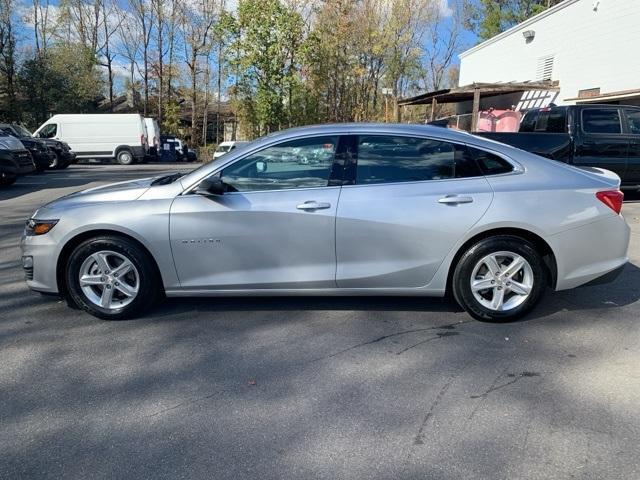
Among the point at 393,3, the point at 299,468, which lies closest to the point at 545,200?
the point at 299,468

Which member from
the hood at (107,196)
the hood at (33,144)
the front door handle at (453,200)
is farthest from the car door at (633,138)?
the hood at (33,144)

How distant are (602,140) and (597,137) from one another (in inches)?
5.0

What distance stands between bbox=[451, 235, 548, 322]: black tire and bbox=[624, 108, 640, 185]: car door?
24.3ft

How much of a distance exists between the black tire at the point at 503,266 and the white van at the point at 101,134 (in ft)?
83.2

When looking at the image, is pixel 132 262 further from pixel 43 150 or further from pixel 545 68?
pixel 545 68

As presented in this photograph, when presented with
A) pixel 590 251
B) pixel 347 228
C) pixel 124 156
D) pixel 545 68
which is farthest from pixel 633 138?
pixel 124 156

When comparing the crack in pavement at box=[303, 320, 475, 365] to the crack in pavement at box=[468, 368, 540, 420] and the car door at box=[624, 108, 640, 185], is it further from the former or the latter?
the car door at box=[624, 108, 640, 185]

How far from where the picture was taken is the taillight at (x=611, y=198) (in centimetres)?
411

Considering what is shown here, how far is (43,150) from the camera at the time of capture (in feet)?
60.3

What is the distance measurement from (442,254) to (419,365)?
0.98 metres

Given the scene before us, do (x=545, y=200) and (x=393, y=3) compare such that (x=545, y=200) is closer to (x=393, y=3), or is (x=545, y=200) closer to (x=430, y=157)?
(x=430, y=157)

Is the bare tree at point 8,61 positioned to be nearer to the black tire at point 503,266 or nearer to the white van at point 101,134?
the white van at point 101,134

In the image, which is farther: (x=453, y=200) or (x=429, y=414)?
(x=453, y=200)

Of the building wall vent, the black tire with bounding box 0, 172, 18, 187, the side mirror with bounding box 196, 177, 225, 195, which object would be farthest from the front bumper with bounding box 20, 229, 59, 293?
the building wall vent
